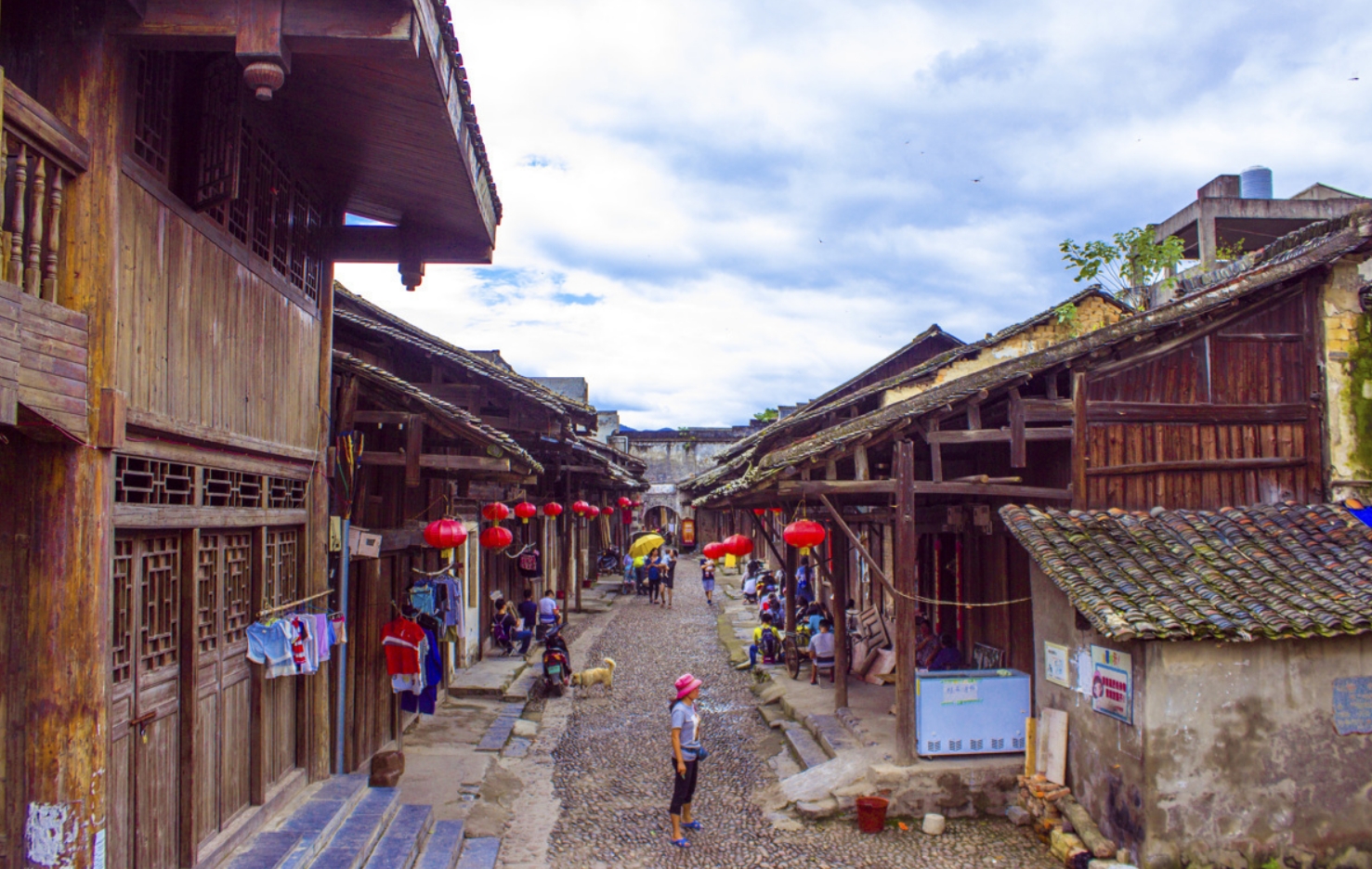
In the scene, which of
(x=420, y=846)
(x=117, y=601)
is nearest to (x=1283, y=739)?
(x=420, y=846)

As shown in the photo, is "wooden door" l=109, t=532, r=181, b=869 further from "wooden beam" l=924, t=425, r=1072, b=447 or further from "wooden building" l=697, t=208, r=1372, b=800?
"wooden beam" l=924, t=425, r=1072, b=447

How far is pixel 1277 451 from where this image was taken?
A: 11.2 metres

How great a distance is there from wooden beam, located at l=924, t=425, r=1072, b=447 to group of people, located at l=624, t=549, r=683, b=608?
20043mm

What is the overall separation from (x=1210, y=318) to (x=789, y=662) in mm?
9447

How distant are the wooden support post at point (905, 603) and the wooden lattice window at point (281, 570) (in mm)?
6499

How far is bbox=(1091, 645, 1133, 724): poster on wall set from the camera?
896 centimetres

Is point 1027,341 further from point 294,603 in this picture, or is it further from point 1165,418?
point 294,603

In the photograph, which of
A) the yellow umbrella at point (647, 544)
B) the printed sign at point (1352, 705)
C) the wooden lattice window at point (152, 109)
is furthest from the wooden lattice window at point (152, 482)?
the yellow umbrella at point (647, 544)

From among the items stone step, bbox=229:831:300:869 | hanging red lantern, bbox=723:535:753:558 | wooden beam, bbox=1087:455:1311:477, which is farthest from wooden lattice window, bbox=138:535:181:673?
wooden beam, bbox=1087:455:1311:477

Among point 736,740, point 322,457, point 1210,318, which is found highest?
point 1210,318

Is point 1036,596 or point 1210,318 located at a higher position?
point 1210,318

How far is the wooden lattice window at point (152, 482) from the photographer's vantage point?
5.64m

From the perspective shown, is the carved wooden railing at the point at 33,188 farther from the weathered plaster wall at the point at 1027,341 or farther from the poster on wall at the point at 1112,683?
the weathered plaster wall at the point at 1027,341

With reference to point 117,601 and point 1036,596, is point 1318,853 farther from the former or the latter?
point 117,601
